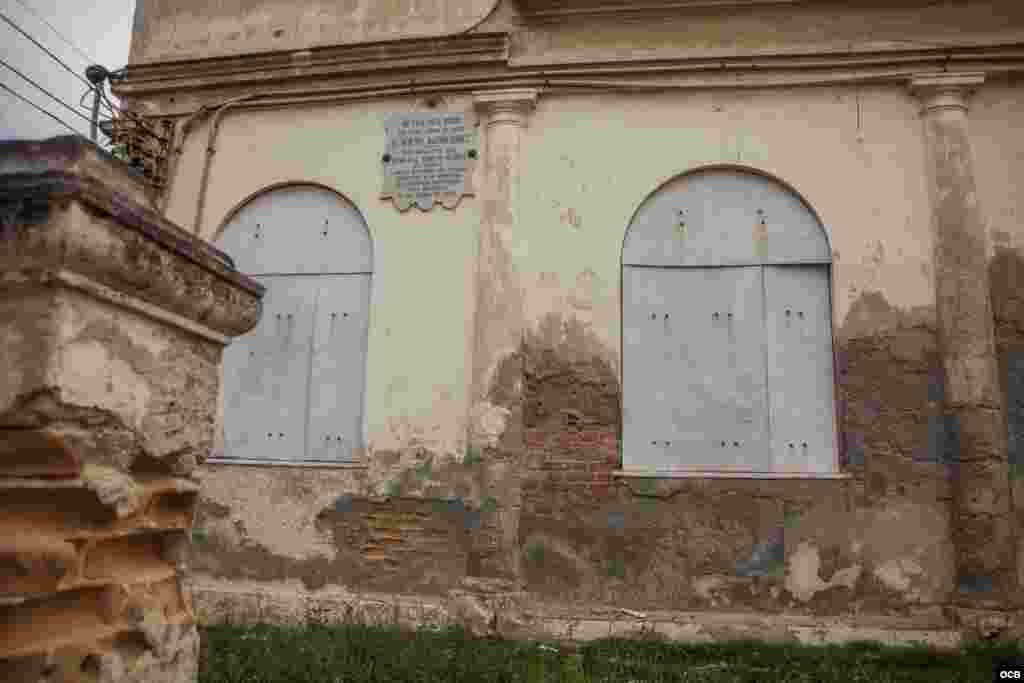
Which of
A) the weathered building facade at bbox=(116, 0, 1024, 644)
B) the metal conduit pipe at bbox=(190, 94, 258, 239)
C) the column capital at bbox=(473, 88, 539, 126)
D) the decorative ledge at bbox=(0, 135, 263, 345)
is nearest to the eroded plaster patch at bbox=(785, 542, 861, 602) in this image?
the weathered building facade at bbox=(116, 0, 1024, 644)

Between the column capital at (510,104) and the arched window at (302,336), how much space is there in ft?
5.22

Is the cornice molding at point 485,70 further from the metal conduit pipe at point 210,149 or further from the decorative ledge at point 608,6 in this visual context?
the decorative ledge at point 608,6

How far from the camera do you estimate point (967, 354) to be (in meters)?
5.92

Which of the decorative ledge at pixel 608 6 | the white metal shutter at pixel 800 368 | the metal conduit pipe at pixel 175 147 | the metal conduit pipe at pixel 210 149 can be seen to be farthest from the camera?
the metal conduit pipe at pixel 175 147

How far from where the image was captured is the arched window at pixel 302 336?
677 centimetres

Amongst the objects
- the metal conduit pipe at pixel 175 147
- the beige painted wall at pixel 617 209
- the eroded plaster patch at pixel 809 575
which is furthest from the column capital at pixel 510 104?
the eroded plaster patch at pixel 809 575

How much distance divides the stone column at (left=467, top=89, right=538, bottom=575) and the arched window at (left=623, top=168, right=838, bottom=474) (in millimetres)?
965

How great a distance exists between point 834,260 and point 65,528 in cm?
603

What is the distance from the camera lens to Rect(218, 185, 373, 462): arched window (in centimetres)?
677

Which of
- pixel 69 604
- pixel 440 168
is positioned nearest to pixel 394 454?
pixel 440 168

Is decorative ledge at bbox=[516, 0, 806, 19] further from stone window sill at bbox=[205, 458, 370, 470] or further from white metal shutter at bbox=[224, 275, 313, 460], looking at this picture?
stone window sill at bbox=[205, 458, 370, 470]

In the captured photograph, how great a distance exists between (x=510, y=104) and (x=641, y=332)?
2397 millimetres

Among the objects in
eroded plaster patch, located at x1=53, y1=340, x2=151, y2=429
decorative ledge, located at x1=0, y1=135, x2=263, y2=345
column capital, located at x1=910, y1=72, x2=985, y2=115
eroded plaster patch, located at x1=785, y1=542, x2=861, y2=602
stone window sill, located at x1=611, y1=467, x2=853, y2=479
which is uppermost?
column capital, located at x1=910, y1=72, x2=985, y2=115

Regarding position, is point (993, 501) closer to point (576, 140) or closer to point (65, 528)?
point (576, 140)
